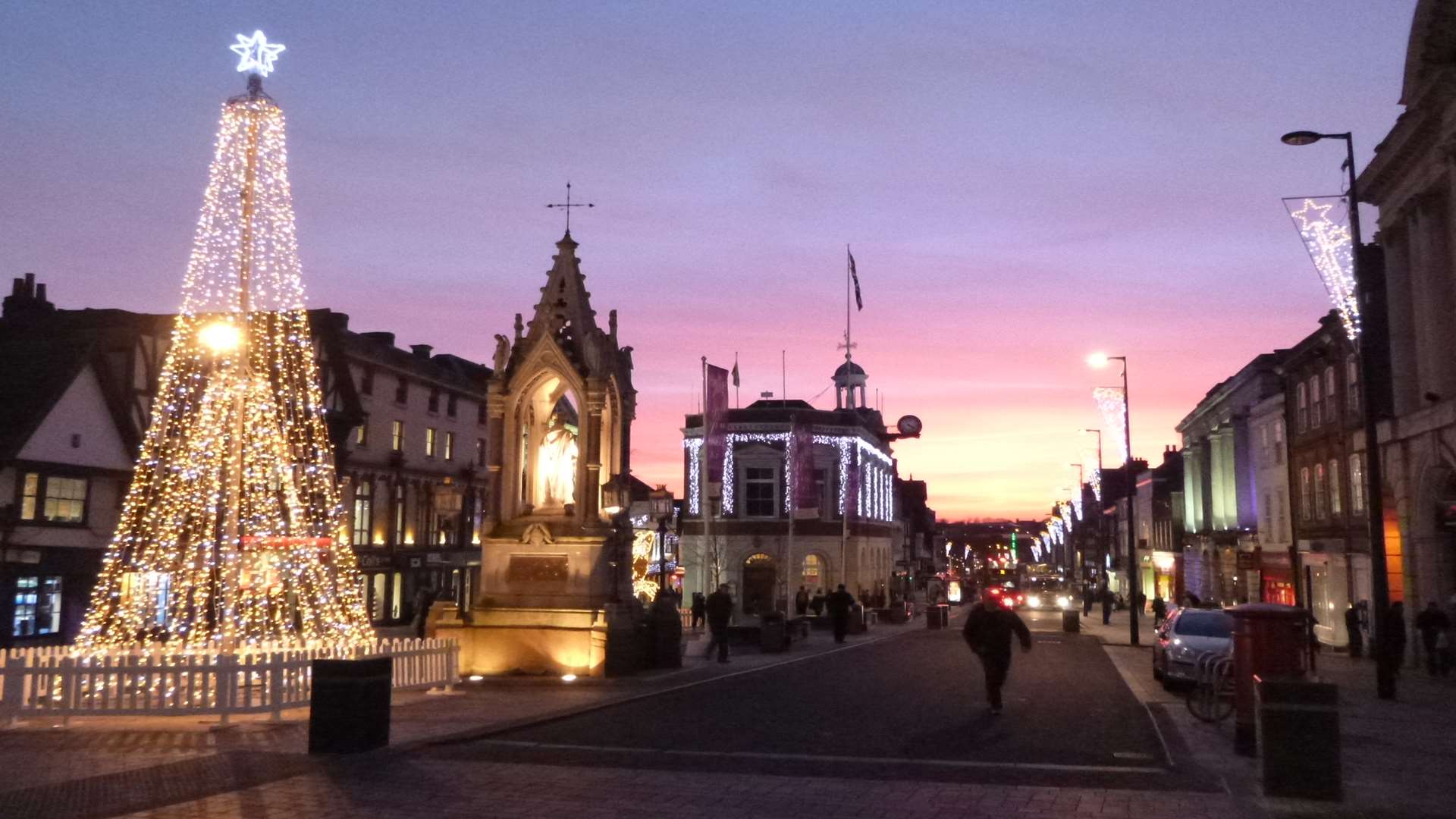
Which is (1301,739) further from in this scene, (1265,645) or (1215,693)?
(1215,693)

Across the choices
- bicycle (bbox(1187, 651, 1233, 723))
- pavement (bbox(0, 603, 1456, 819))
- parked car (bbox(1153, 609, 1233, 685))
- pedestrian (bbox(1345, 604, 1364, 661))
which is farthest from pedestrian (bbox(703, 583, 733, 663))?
pedestrian (bbox(1345, 604, 1364, 661))

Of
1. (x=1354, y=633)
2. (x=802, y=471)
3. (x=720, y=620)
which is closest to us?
(x=720, y=620)

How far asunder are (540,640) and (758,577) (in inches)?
1624

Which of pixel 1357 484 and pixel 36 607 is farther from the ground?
pixel 1357 484

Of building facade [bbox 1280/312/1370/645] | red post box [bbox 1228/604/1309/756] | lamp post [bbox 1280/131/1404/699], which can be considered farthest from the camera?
building facade [bbox 1280/312/1370/645]

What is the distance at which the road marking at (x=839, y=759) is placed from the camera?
11492mm

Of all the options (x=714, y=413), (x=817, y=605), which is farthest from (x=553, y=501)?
(x=817, y=605)

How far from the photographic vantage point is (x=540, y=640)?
2055cm

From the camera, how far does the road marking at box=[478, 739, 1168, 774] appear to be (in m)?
11.5

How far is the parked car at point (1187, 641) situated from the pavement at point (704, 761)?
0.95 meters

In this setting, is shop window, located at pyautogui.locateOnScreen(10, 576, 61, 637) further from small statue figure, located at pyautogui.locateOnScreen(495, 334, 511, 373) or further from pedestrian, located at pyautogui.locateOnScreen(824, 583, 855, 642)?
pedestrian, located at pyautogui.locateOnScreen(824, 583, 855, 642)

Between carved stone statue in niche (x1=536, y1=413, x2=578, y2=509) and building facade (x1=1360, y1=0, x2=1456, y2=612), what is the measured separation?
16.9 metres

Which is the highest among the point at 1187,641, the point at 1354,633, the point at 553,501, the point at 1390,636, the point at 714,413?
the point at 714,413

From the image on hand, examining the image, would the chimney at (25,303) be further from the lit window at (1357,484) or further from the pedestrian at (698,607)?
the lit window at (1357,484)
